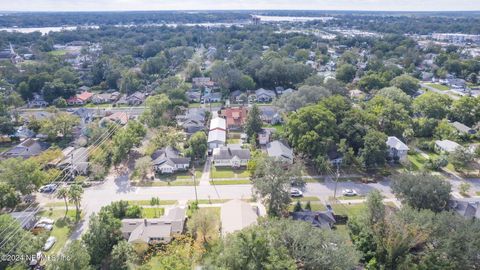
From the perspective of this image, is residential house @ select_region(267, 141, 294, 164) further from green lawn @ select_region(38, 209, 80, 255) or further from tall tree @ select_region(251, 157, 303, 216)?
green lawn @ select_region(38, 209, 80, 255)

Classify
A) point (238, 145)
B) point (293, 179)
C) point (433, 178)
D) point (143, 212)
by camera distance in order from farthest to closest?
point (238, 145) < point (293, 179) < point (143, 212) < point (433, 178)

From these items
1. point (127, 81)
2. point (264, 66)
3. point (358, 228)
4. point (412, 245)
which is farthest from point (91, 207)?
point (264, 66)

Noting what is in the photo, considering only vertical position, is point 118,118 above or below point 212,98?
above

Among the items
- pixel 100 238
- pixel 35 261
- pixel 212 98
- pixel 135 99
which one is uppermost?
pixel 100 238

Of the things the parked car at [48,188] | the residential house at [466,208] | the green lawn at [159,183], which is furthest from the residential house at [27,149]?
the residential house at [466,208]

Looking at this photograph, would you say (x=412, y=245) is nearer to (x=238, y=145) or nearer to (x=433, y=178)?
(x=433, y=178)

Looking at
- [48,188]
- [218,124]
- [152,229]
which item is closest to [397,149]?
[218,124]

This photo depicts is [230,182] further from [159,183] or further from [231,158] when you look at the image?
[159,183]
